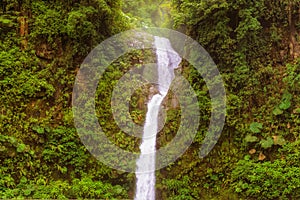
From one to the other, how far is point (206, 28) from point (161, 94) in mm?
3305

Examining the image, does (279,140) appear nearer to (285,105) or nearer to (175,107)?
(285,105)

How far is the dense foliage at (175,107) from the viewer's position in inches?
330

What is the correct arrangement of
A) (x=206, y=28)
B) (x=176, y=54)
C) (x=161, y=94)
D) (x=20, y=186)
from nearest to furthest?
(x=20, y=186) < (x=206, y=28) < (x=161, y=94) < (x=176, y=54)

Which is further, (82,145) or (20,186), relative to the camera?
(82,145)

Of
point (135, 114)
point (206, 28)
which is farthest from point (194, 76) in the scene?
point (135, 114)

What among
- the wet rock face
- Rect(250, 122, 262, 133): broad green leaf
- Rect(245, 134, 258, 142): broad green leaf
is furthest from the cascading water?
Rect(250, 122, 262, 133): broad green leaf

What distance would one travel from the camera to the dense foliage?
838 cm

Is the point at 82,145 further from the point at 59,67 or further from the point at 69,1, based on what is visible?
the point at 69,1

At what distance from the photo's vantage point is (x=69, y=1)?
9.89m

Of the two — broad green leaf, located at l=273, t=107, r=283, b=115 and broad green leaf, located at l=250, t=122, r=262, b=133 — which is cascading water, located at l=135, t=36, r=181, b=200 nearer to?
broad green leaf, located at l=250, t=122, r=262, b=133

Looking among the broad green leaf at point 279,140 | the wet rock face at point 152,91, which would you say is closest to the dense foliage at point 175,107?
the broad green leaf at point 279,140

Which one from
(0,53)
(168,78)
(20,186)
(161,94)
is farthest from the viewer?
(168,78)

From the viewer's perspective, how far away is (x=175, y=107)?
10.2m

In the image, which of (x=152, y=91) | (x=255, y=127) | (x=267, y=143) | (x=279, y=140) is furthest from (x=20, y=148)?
(x=279, y=140)
